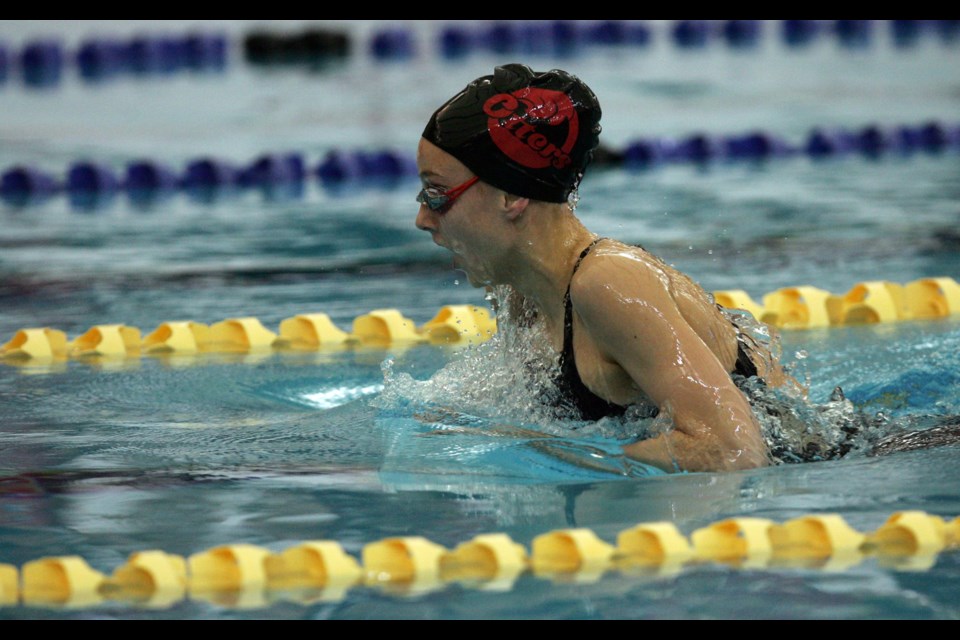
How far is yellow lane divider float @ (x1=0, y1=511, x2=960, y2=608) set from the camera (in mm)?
2277

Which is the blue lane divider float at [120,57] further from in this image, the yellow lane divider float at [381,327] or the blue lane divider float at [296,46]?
the yellow lane divider float at [381,327]

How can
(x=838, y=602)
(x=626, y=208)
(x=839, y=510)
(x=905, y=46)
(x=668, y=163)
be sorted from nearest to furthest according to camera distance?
(x=838, y=602), (x=839, y=510), (x=626, y=208), (x=668, y=163), (x=905, y=46)

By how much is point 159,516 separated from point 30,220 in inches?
211

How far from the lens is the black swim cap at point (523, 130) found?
108 inches

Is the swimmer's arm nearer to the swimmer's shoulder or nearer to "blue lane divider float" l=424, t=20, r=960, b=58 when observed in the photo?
the swimmer's shoulder

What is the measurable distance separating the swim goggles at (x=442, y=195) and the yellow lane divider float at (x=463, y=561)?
2.36 ft

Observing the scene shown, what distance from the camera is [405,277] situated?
5.93 m

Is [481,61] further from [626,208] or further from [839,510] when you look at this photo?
[839,510]

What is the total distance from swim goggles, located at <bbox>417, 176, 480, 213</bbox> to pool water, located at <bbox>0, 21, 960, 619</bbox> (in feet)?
1.87

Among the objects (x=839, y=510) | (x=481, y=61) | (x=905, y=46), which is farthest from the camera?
(x=905, y=46)

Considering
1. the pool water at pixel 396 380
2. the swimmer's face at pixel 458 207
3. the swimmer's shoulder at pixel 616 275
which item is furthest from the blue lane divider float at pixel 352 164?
the swimmer's shoulder at pixel 616 275

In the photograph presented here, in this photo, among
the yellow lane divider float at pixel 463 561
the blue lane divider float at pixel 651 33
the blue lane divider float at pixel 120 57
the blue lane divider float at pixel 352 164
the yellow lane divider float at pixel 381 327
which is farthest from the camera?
the blue lane divider float at pixel 651 33

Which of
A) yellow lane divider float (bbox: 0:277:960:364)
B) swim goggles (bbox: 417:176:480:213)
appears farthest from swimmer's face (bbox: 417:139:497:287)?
yellow lane divider float (bbox: 0:277:960:364)

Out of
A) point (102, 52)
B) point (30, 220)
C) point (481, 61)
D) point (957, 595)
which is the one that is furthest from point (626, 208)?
point (102, 52)
